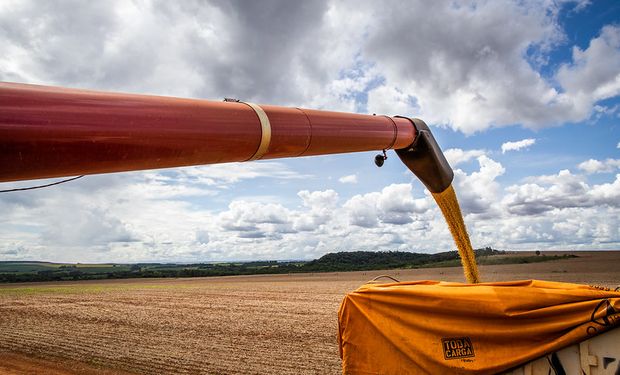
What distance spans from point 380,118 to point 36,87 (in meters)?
3.73

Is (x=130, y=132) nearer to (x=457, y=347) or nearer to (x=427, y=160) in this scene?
(x=457, y=347)

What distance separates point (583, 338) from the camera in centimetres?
391

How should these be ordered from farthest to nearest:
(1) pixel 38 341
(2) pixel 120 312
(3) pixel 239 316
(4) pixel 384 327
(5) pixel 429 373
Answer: (2) pixel 120 312
(3) pixel 239 316
(1) pixel 38 341
(4) pixel 384 327
(5) pixel 429 373

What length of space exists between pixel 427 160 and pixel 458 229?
3.55ft

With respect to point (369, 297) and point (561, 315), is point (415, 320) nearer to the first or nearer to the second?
point (369, 297)

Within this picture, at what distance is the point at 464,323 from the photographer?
440 centimetres

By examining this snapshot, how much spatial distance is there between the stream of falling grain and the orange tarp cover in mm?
1308

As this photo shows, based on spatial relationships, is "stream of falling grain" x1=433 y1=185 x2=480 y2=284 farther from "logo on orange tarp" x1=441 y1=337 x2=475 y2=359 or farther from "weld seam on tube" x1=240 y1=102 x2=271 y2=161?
"weld seam on tube" x1=240 y1=102 x2=271 y2=161

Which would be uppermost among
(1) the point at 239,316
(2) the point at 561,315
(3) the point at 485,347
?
(2) the point at 561,315

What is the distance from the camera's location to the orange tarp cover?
3.97 m

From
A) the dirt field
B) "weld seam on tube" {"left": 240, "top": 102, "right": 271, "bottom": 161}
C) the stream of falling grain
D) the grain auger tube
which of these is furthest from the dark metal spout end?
the dirt field

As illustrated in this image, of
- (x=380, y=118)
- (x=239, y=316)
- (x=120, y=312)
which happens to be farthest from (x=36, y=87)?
(x=120, y=312)

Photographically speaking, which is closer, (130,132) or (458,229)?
(130,132)

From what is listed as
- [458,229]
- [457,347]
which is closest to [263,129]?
[457,347]
